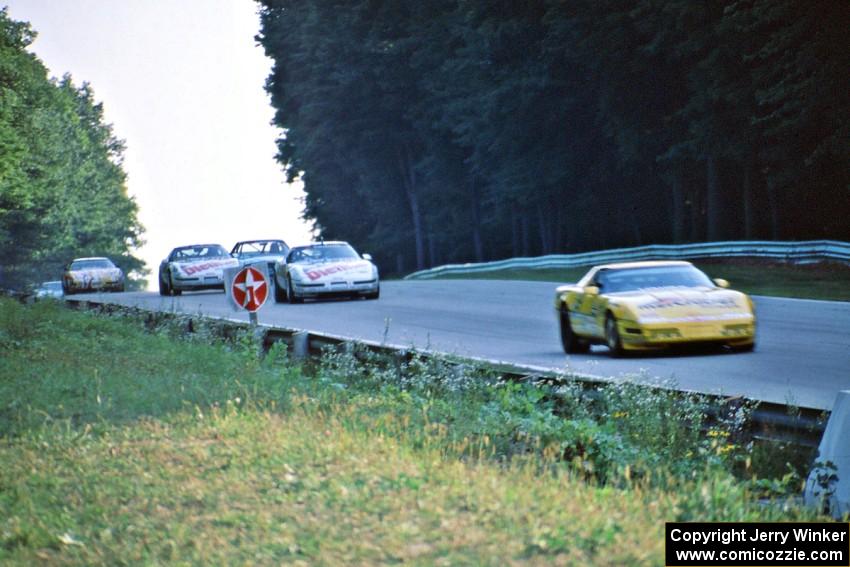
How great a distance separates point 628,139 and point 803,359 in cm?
3480

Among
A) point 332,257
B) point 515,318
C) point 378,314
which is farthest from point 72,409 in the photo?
point 332,257

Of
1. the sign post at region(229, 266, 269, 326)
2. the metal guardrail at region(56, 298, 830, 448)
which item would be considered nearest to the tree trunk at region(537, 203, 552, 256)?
the metal guardrail at region(56, 298, 830, 448)

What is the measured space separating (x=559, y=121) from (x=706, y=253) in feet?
54.8

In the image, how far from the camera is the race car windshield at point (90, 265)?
154 feet

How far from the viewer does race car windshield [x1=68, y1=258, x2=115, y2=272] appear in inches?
1849

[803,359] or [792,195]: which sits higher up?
[792,195]

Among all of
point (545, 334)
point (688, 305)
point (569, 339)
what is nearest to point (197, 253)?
point (545, 334)

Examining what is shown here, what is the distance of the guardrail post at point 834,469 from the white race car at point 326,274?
2271 cm

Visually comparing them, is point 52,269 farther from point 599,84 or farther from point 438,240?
point 599,84

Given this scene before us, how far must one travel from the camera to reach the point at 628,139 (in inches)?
1999

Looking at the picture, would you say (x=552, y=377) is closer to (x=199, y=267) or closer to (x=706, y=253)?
(x=199, y=267)

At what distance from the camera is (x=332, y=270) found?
31.6 meters

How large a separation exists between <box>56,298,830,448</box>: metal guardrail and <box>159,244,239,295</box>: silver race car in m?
15.5

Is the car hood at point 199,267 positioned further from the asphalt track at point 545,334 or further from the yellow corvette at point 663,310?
the yellow corvette at point 663,310
